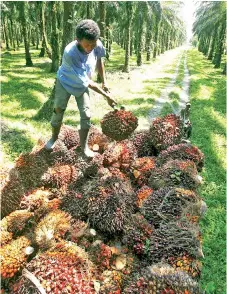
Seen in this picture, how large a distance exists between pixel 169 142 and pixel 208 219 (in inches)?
59.4

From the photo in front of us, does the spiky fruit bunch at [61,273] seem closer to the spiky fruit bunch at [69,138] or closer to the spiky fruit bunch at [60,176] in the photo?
the spiky fruit bunch at [60,176]

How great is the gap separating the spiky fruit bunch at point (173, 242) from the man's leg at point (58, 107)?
2.35 m

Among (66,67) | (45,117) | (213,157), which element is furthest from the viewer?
(45,117)

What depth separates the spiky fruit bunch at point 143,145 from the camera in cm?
611

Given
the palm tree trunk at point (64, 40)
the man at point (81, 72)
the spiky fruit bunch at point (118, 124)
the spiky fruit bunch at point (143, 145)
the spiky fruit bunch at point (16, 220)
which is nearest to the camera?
the spiky fruit bunch at point (16, 220)

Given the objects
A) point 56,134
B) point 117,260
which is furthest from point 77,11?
point 117,260

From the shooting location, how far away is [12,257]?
10.8 ft

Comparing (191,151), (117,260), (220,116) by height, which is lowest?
(220,116)

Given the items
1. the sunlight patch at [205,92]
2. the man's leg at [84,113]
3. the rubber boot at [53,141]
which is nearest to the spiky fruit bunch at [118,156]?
the man's leg at [84,113]

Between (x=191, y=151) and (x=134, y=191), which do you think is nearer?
(x=134, y=191)

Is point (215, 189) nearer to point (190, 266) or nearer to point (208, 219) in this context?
point (208, 219)

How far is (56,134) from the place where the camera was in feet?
17.1

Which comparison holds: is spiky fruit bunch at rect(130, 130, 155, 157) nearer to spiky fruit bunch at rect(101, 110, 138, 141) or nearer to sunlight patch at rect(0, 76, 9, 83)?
spiky fruit bunch at rect(101, 110, 138, 141)

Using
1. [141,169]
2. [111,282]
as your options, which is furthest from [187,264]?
[141,169]
